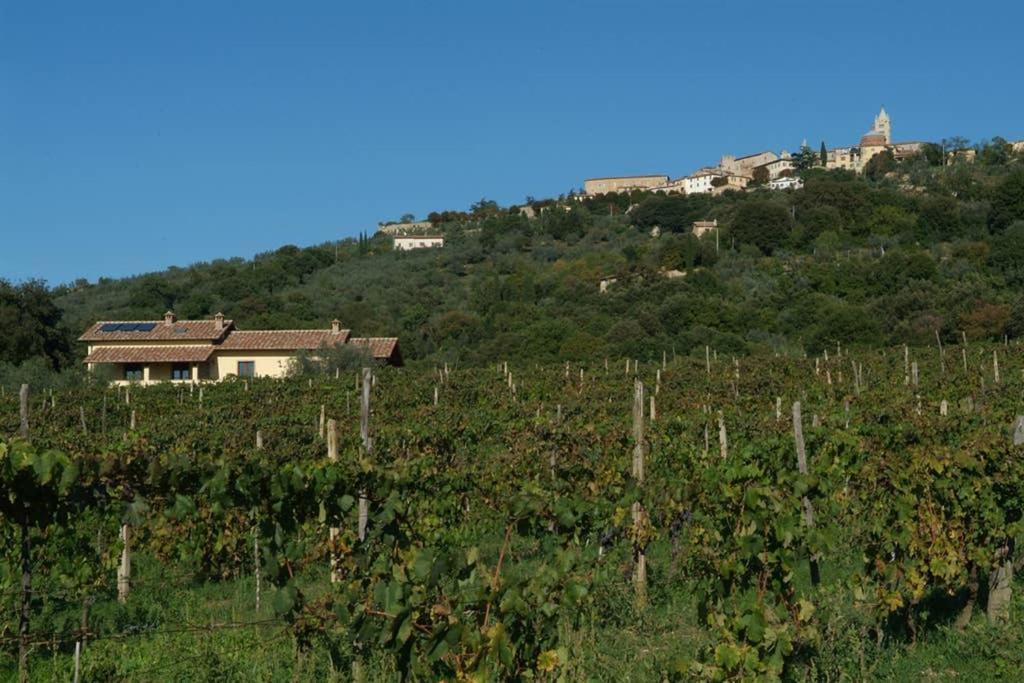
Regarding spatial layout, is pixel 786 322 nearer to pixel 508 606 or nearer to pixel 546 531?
pixel 546 531

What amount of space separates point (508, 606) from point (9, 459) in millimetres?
2321

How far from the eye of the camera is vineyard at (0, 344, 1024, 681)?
14.8 ft

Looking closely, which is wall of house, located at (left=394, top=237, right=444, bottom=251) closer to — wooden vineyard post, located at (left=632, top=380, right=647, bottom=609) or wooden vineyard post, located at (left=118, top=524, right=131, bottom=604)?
wooden vineyard post, located at (left=118, top=524, right=131, bottom=604)

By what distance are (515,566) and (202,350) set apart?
123 ft

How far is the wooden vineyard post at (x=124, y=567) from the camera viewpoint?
313 inches

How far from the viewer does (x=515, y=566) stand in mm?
4688

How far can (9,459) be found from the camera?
14.9ft

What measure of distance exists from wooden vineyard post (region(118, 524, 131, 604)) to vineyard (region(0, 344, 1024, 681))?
3 centimetres

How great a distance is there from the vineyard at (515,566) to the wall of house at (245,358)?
96.1ft

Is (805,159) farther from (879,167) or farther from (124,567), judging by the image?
(124,567)

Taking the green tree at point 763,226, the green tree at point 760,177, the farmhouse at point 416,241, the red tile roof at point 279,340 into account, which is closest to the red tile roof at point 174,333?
the red tile roof at point 279,340

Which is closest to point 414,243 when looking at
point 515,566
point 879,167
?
point 879,167

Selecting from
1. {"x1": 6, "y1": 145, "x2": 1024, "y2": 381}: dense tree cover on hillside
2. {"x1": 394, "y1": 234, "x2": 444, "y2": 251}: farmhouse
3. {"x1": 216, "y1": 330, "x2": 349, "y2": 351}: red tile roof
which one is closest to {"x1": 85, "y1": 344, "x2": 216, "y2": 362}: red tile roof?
{"x1": 216, "y1": 330, "x2": 349, "y2": 351}: red tile roof

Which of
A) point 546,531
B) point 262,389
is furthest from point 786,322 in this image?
point 546,531
